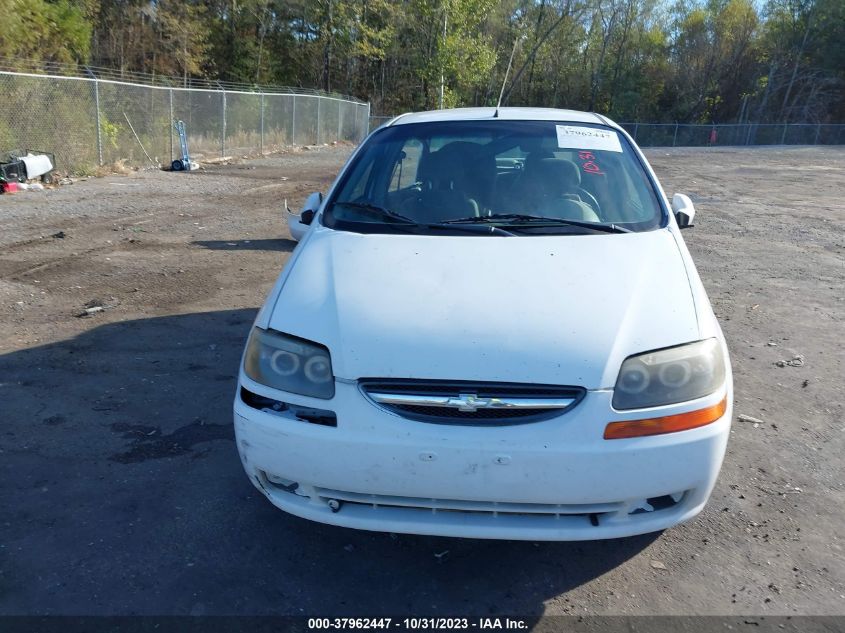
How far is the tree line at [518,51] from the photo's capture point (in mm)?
31845

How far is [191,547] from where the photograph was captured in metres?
2.98

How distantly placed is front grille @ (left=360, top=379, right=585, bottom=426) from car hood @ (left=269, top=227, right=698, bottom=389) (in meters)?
0.04

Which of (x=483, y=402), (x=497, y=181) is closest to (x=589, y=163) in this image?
(x=497, y=181)

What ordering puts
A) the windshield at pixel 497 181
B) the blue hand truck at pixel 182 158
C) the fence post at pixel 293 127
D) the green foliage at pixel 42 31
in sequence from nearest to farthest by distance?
the windshield at pixel 497 181 < the green foliage at pixel 42 31 < the blue hand truck at pixel 182 158 < the fence post at pixel 293 127

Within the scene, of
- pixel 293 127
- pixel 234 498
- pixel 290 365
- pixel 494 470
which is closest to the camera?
pixel 494 470

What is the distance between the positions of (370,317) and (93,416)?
2276mm

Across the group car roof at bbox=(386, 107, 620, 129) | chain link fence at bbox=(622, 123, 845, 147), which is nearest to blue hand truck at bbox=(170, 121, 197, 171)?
car roof at bbox=(386, 107, 620, 129)

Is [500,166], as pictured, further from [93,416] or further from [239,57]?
[239,57]

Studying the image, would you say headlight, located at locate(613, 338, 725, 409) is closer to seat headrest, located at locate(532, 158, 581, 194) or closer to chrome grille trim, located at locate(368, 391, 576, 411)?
chrome grille trim, located at locate(368, 391, 576, 411)

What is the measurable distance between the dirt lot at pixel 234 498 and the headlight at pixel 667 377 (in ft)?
2.61

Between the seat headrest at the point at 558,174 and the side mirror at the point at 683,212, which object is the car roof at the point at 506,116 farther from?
the side mirror at the point at 683,212

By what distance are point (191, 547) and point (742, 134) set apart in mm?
54344

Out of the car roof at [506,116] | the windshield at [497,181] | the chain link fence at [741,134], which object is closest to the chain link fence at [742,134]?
the chain link fence at [741,134]

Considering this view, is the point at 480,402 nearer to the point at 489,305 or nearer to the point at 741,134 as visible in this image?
the point at 489,305
